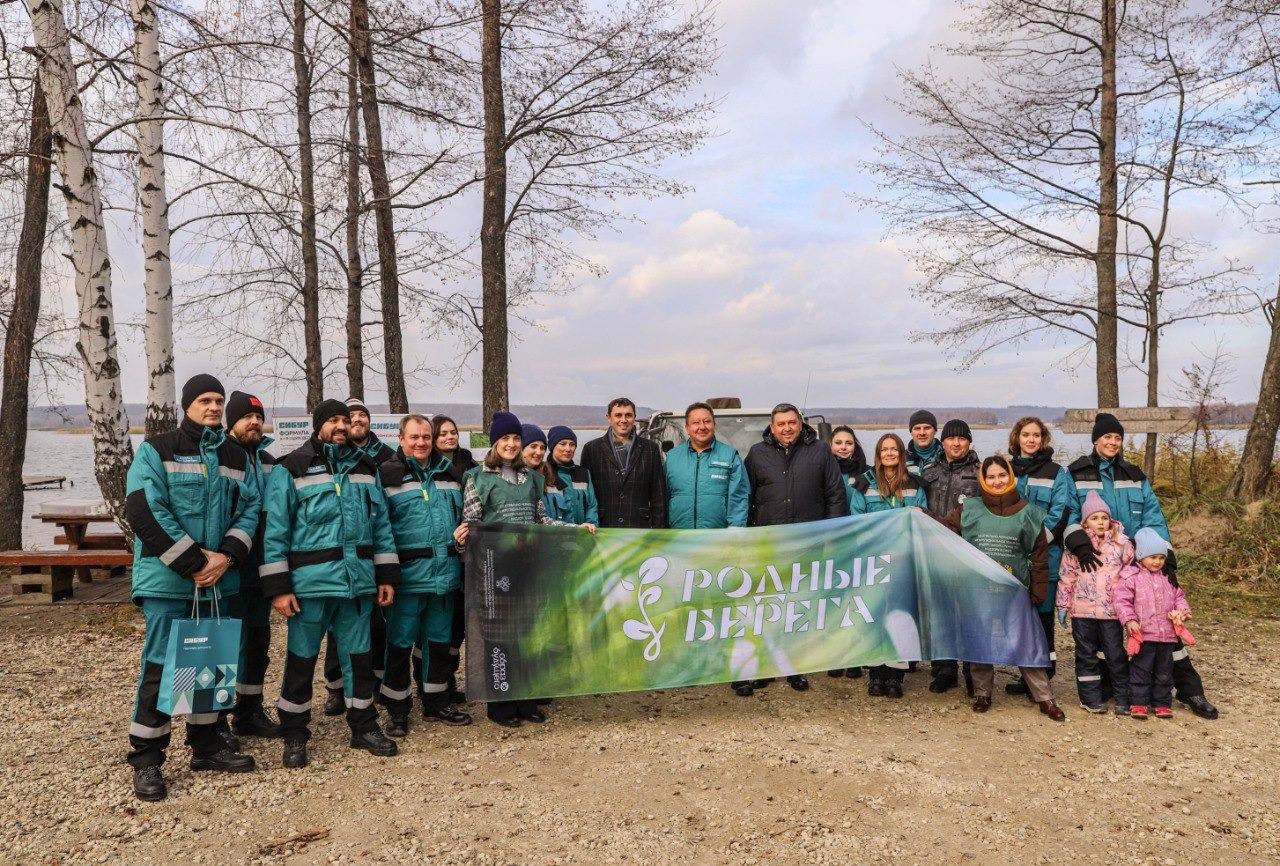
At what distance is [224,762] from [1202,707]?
234 inches

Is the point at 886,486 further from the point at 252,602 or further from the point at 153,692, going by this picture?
the point at 153,692

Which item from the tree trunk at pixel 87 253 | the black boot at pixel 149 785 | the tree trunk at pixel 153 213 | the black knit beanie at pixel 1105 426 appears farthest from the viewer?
the tree trunk at pixel 153 213

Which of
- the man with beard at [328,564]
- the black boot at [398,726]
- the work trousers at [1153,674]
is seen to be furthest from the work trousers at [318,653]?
the work trousers at [1153,674]

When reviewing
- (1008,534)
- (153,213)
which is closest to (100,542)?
(153,213)

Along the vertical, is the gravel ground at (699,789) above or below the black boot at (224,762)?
below

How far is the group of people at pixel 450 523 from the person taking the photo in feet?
14.4

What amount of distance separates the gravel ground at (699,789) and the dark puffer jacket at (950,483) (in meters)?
1.34

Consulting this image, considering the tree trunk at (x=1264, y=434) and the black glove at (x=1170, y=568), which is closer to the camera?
the black glove at (x=1170, y=568)

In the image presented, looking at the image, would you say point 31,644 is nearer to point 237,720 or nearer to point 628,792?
point 237,720

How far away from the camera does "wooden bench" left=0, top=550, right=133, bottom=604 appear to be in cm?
896

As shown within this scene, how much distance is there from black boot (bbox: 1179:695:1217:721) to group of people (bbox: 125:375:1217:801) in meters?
0.02

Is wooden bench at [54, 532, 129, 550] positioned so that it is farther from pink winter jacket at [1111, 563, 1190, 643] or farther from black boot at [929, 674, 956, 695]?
pink winter jacket at [1111, 563, 1190, 643]

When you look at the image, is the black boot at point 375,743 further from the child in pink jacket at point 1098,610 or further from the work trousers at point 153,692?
the child in pink jacket at point 1098,610

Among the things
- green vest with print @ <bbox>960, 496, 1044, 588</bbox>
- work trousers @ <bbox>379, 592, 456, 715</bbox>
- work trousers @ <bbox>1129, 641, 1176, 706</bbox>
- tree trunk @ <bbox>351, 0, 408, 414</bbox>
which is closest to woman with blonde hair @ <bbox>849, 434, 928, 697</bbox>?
green vest with print @ <bbox>960, 496, 1044, 588</bbox>
